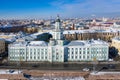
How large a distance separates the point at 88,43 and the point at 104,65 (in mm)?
4439

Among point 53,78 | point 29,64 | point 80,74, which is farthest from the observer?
point 29,64

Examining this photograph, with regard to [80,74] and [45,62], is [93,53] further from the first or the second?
[80,74]

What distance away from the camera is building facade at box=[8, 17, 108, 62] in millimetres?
31625

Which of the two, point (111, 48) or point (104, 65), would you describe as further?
point (111, 48)

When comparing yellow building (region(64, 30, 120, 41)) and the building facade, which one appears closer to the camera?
the building facade

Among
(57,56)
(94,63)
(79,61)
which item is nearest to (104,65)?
(94,63)

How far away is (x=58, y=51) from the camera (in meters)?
31.6

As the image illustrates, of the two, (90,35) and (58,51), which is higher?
(90,35)

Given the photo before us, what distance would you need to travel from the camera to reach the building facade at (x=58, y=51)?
1245 inches

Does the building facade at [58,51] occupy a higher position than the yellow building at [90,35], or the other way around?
the yellow building at [90,35]

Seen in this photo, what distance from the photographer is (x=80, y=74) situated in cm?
2398

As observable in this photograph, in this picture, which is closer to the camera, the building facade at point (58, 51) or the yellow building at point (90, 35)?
the building facade at point (58, 51)

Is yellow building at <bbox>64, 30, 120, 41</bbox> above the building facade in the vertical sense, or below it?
above

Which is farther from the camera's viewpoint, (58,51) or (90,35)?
(90,35)
